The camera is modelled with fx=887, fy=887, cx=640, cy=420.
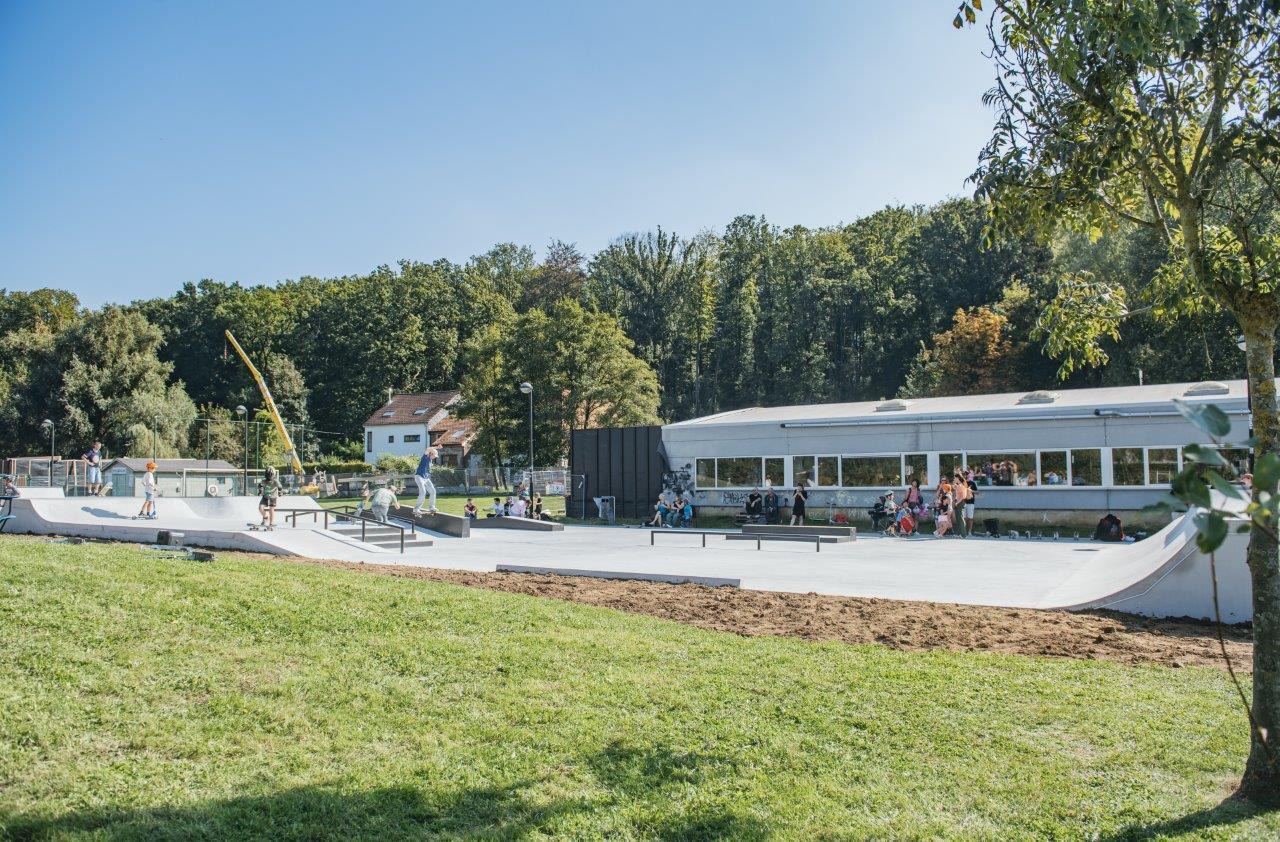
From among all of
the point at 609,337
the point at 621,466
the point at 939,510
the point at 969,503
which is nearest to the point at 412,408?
the point at 609,337

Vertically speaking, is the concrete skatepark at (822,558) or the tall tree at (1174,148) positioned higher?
the tall tree at (1174,148)

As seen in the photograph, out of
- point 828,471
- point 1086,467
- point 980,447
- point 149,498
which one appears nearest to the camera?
point 149,498

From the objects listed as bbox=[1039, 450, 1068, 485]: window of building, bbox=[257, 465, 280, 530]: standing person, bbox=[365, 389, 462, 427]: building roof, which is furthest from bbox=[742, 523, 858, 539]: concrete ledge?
bbox=[365, 389, 462, 427]: building roof

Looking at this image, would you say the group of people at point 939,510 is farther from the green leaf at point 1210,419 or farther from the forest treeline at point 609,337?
the green leaf at point 1210,419

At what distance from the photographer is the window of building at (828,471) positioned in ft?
98.7

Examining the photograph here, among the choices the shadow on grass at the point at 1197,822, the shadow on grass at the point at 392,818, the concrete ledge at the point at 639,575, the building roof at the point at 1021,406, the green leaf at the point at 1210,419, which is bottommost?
the shadow on grass at the point at 1197,822

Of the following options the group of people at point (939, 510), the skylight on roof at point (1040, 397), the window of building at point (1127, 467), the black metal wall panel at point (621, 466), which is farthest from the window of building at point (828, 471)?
the window of building at point (1127, 467)

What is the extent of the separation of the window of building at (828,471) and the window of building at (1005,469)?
4.48 meters

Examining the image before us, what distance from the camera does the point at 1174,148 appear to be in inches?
231

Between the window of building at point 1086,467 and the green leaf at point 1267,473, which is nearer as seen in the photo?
the green leaf at point 1267,473

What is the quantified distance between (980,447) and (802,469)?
5.99 meters

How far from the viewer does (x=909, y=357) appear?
64.8 metres

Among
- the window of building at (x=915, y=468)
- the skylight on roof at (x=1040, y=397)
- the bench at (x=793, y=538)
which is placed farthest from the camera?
the window of building at (x=915, y=468)

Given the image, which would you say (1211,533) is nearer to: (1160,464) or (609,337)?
(1160,464)
